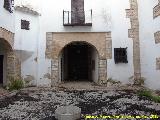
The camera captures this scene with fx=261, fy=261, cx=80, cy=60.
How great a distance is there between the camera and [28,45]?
12.9 meters

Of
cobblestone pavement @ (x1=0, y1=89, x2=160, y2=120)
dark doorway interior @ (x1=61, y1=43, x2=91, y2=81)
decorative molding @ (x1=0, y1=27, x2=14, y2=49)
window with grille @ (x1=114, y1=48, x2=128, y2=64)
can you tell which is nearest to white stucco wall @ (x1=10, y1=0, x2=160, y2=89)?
window with grille @ (x1=114, y1=48, x2=128, y2=64)

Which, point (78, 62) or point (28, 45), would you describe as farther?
point (78, 62)

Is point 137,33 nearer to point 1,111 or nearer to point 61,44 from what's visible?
point 61,44

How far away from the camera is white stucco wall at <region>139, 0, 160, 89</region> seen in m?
11.3

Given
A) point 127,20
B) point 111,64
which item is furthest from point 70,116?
point 127,20

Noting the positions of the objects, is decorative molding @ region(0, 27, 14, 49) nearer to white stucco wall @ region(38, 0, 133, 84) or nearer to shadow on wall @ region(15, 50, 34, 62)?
shadow on wall @ region(15, 50, 34, 62)

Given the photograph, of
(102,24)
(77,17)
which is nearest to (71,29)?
(77,17)

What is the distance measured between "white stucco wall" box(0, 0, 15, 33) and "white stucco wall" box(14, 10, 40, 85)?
598 mm

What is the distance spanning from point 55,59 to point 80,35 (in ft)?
5.79

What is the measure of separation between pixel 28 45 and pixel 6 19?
6.88ft

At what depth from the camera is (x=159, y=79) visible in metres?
11.0

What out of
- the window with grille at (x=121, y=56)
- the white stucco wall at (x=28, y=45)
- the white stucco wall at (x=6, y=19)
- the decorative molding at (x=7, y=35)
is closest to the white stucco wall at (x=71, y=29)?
the white stucco wall at (x=28, y=45)

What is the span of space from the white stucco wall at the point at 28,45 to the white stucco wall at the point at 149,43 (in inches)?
205

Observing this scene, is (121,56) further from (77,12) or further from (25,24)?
(25,24)
